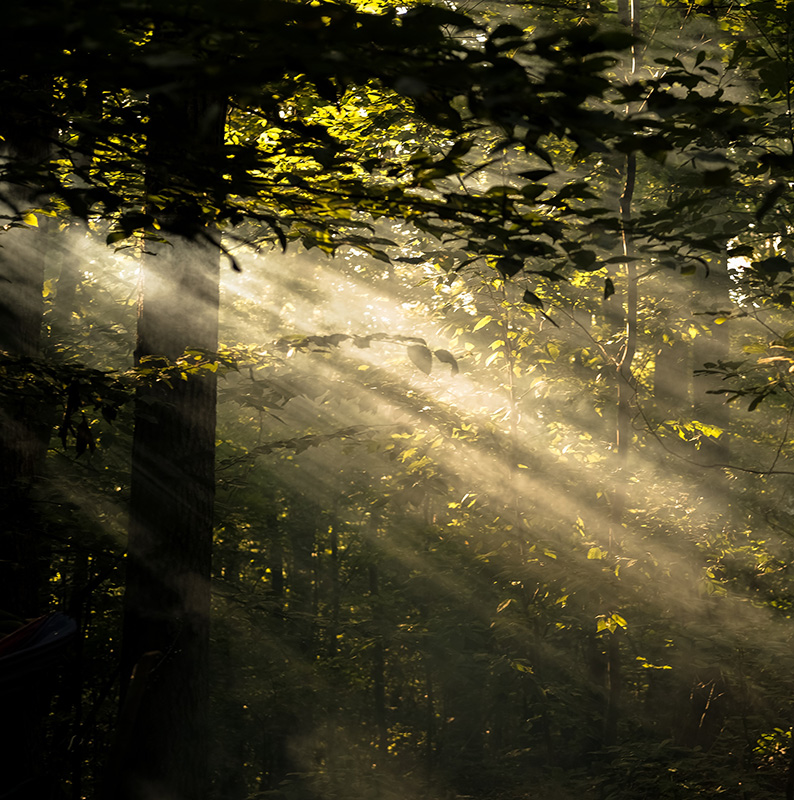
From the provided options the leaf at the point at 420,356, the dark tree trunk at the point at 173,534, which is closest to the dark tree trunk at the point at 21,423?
the dark tree trunk at the point at 173,534

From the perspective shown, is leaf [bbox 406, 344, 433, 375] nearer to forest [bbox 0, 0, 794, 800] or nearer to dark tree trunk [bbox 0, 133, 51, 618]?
forest [bbox 0, 0, 794, 800]

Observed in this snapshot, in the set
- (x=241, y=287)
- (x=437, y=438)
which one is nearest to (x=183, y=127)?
(x=437, y=438)

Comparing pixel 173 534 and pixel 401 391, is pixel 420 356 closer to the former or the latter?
pixel 173 534

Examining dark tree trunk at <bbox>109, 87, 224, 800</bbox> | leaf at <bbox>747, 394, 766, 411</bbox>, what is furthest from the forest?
leaf at <bbox>747, 394, 766, 411</bbox>

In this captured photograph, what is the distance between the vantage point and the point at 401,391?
7.42 metres

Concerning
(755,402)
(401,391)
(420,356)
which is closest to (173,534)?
(420,356)

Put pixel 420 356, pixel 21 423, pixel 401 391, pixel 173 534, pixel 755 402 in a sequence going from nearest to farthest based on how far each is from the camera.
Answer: pixel 420 356, pixel 755 402, pixel 173 534, pixel 21 423, pixel 401 391

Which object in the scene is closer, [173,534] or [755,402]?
[755,402]

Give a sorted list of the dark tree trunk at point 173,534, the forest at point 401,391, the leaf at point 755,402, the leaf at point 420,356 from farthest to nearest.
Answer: the dark tree trunk at point 173,534
the leaf at point 755,402
the leaf at point 420,356
the forest at point 401,391

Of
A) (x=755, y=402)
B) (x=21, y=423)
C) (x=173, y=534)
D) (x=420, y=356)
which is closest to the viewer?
(x=420, y=356)

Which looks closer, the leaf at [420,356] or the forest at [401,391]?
the forest at [401,391]

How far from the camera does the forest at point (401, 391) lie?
2.12 metres

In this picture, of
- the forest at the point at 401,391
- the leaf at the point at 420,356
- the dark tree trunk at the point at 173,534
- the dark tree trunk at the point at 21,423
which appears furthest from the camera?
the dark tree trunk at the point at 21,423

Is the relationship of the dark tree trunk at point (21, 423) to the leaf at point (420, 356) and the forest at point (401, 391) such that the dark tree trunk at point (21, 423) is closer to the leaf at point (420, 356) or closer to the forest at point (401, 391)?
the forest at point (401, 391)
